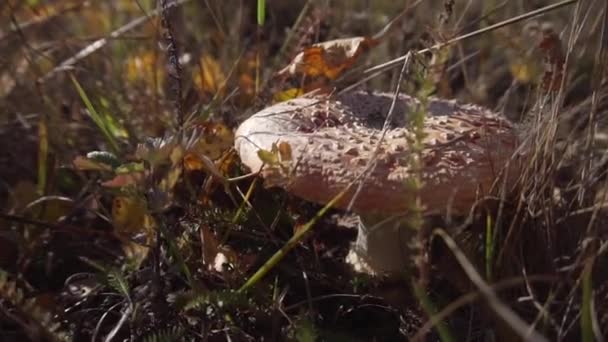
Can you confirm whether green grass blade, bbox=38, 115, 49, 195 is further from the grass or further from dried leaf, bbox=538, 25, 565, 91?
dried leaf, bbox=538, 25, 565, 91

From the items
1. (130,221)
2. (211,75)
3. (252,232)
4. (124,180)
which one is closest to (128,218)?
(130,221)

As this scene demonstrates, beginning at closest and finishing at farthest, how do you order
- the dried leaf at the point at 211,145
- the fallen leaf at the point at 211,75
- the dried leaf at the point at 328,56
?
the dried leaf at the point at 211,145 → the dried leaf at the point at 328,56 → the fallen leaf at the point at 211,75

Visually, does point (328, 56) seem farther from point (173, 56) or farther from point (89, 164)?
point (89, 164)

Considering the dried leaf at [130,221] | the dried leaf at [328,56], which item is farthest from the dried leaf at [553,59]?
the dried leaf at [130,221]

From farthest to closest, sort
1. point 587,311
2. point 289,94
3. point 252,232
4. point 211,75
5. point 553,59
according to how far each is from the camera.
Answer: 1. point 211,75
2. point 289,94
3. point 252,232
4. point 553,59
5. point 587,311

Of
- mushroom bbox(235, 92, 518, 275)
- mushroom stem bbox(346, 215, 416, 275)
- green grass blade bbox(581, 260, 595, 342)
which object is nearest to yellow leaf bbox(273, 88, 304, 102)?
mushroom bbox(235, 92, 518, 275)

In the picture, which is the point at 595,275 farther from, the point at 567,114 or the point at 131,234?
the point at 131,234

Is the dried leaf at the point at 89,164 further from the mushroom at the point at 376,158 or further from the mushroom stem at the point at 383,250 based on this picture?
the mushroom stem at the point at 383,250
